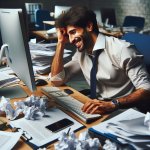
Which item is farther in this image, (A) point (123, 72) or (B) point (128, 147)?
(A) point (123, 72)

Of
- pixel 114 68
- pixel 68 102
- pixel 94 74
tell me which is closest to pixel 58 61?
pixel 94 74

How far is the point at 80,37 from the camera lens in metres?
1.70

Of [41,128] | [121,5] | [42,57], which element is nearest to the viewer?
[41,128]

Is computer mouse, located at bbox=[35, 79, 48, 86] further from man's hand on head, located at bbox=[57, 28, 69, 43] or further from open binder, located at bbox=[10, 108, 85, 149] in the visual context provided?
open binder, located at bbox=[10, 108, 85, 149]

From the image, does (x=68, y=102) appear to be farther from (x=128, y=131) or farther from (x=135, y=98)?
(x=128, y=131)

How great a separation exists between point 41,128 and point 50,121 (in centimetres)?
8

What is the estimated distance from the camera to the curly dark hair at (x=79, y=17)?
1.68 m

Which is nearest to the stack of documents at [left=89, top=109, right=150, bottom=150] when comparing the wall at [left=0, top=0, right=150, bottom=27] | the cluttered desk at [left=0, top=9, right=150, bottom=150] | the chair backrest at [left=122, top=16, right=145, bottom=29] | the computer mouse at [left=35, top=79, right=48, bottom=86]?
the cluttered desk at [left=0, top=9, right=150, bottom=150]

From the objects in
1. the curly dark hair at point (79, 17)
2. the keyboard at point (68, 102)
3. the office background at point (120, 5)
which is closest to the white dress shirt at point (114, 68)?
the curly dark hair at point (79, 17)

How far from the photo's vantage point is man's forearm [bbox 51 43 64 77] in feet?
6.09

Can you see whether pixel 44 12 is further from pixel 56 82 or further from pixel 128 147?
pixel 128 147

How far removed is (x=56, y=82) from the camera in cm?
178

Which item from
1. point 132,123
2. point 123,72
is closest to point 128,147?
point 132,123

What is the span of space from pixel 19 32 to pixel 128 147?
0.66 meters
